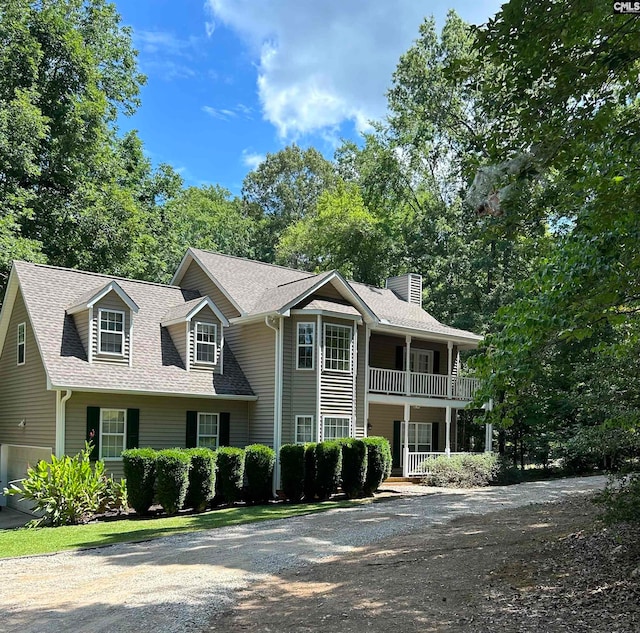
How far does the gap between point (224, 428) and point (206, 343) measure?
2734mm

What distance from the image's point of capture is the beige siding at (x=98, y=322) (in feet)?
57.0

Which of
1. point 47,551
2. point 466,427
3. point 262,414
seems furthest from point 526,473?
point 47,551

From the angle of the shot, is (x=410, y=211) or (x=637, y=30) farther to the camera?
(x=410, y=211)

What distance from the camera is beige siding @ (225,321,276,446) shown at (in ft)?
64.8

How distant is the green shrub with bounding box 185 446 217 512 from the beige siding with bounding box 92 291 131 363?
3857 mm

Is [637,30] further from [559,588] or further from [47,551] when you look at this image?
[47,551]

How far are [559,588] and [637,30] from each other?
5.60 m

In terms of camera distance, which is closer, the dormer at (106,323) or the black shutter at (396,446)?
the dormer at (106,323)

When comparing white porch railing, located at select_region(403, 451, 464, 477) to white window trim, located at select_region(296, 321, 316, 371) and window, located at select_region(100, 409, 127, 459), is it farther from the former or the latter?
window, located at select_region(100, 409, 127, 459)

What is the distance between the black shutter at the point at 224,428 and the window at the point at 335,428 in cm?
304

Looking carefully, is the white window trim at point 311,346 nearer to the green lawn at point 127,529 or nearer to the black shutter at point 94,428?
the green lawn at point 127,529

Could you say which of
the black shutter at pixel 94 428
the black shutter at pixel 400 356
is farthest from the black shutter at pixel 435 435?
the black shutter at pixel 94 428

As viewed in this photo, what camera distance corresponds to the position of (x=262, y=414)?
2002cm

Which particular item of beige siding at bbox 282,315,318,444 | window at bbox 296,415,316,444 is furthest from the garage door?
window at bbox 296,415,316,444
